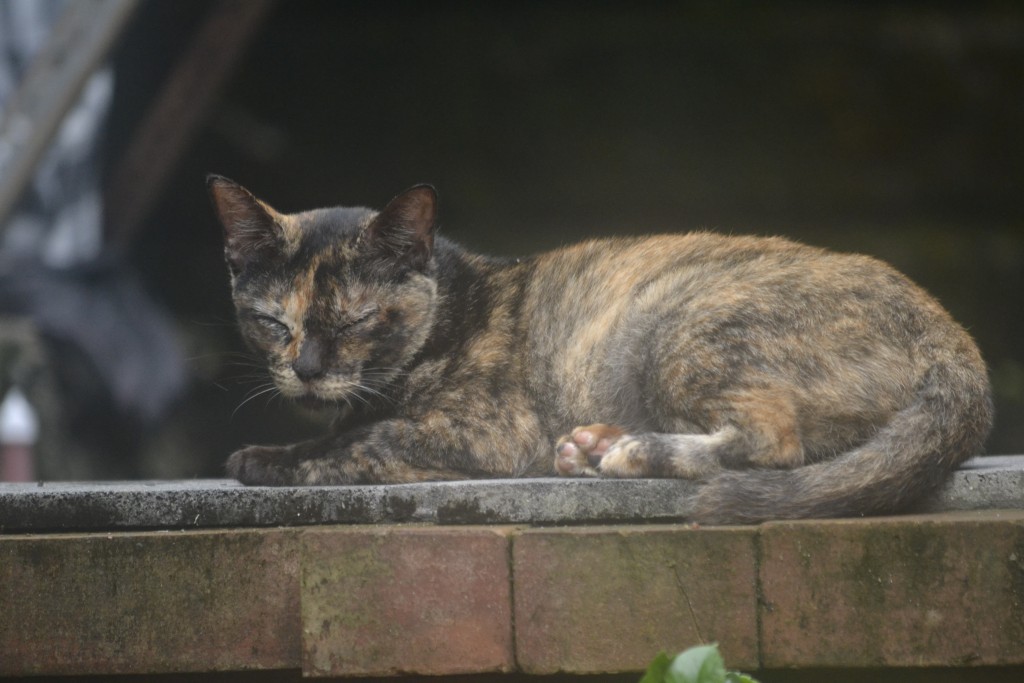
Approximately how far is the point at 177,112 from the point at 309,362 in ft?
9.66

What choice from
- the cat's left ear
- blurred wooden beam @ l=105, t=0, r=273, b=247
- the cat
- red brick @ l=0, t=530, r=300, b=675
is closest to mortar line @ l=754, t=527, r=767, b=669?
the cat

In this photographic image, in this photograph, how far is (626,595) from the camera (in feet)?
7.79

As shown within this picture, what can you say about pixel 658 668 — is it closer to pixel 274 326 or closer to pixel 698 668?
pixel 698 668

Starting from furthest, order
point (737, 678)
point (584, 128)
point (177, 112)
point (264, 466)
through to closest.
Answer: point (584, 128) → point (177, 112) → point (264, 466) → point (737, 678)

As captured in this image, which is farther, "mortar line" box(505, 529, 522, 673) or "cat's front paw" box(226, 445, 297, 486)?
"cat's front paw" box(226, 445, 297, 486)

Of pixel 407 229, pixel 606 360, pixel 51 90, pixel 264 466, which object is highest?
pixel 51 90

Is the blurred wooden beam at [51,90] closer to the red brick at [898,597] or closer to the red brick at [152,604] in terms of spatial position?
the red brick at [152,604]

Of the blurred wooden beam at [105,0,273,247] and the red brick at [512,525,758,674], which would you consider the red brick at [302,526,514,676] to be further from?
the blurred wooden beam at [105,0,273,247]

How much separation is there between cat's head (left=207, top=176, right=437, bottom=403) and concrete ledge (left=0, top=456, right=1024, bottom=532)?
0.57 m

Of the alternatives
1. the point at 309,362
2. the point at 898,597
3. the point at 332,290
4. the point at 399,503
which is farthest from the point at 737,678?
the point at 332,290

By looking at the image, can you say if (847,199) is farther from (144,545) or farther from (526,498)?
(144,545)

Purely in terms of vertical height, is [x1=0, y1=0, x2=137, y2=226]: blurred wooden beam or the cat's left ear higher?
[x1=0, y1=0, x2=137, y2=226]: blurred wooden beam

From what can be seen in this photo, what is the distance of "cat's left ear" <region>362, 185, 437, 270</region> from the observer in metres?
3.24

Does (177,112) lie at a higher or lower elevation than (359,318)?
higher
